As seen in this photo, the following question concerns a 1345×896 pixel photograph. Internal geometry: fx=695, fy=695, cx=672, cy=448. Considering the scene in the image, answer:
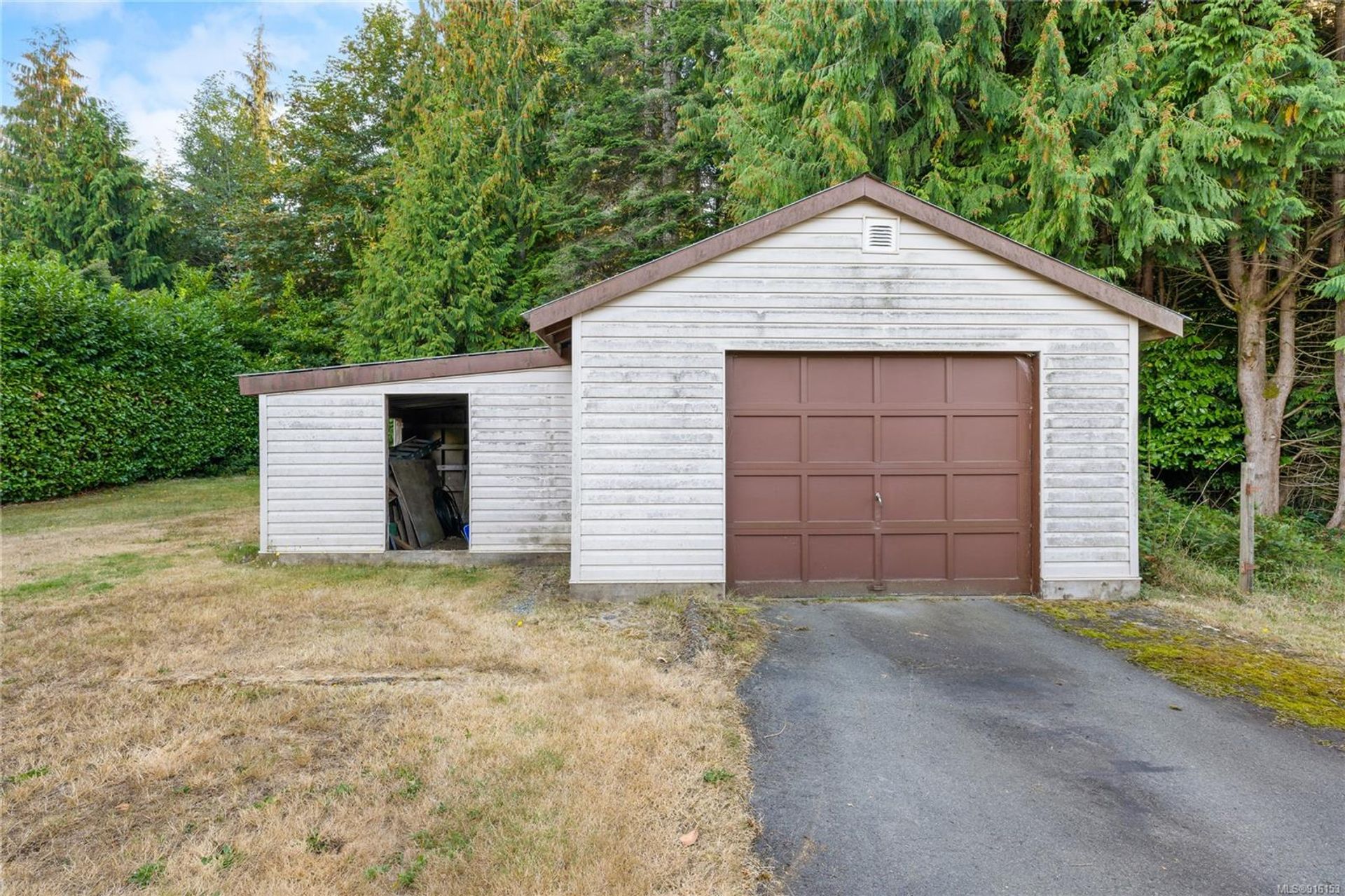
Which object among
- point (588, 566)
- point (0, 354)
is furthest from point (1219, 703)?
point (0, 354)

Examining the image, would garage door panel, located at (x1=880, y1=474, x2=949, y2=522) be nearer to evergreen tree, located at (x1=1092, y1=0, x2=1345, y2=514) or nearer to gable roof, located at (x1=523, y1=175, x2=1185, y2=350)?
gable roof, located at (x1=523, y1=175, x2=1185, y2=350)

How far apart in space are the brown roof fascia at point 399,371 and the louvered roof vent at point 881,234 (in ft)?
11.0

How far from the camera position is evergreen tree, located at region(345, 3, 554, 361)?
15.0 metres

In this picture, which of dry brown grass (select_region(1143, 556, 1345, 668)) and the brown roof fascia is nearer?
dry brown grass (select_region(1143, 556, 1345, 668))

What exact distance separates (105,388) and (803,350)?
1265 centimetres

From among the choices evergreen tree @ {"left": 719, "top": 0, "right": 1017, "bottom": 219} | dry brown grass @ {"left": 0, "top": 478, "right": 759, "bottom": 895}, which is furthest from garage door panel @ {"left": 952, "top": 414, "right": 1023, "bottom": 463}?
evergreen tree @ {"left": 719, "top": 0, "right": 1017, "bottom": 219}

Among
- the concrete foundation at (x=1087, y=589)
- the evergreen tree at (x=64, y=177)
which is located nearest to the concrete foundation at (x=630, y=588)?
the concrete foundation at (x=1087, y=589)

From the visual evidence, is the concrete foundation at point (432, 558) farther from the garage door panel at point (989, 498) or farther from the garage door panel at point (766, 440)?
the garage door panel at point (989, 498)

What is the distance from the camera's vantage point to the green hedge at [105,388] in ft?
35.1

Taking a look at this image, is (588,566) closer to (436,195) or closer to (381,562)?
(381,562)

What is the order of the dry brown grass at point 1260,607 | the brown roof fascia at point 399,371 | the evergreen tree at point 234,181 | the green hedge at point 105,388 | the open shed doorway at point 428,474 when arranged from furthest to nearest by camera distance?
the evergreen tree at point 234,181 < the green hedge at point 105,388 < the open shed doorway at point 428,474 < the brown roof fascia at point 399,371 < the dry brown grass at point 1260,607

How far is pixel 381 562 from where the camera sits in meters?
7.64

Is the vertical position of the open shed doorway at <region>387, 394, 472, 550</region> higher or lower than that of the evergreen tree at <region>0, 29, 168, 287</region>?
lower

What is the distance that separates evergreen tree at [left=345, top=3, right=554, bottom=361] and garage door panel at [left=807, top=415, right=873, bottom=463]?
10.6 metres
